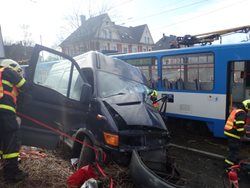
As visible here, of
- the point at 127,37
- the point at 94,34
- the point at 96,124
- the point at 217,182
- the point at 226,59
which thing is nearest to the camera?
the point at 96,124

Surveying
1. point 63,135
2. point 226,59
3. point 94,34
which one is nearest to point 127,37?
point 94,34

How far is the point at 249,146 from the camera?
6.41 meters

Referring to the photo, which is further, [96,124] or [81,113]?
[81,113]

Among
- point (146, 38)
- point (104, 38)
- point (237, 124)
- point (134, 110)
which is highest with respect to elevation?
point (146, 38)

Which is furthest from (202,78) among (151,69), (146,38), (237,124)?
(146,38)

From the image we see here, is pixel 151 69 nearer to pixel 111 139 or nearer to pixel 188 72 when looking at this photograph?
pixel 188 72

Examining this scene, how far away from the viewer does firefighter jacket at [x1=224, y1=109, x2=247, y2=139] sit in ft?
15.2

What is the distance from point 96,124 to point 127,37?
43.9 metres

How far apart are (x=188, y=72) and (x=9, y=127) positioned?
5.95m

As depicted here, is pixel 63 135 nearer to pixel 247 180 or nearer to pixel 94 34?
pixel 247 180

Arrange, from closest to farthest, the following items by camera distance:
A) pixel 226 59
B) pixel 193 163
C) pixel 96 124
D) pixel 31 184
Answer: pixel 31 184 → pixel 96 124 → pixel 193 163 → pixel 226 59

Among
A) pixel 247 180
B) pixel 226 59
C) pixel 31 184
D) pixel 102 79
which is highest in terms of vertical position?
pixel 226 59

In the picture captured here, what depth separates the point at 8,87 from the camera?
306cm

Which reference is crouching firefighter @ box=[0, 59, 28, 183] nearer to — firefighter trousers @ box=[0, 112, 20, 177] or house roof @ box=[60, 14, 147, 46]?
firefighter trousers @ box=[0, 112, 20, 177]
